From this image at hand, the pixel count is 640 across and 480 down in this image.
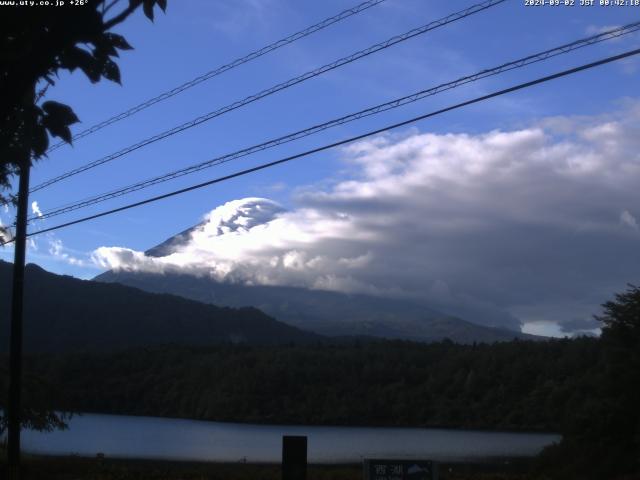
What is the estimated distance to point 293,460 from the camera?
387 inches

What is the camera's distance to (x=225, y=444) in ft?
240

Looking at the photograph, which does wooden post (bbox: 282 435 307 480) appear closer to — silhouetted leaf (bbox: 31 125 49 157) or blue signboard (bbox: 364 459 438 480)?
blue signboard (bbox: 364 459 438 480)

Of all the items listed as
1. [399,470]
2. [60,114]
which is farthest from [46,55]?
[399,470]

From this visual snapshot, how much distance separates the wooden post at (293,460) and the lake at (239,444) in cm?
3882

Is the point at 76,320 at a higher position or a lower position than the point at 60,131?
higher

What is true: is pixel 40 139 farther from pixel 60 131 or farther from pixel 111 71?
pixel 111 71

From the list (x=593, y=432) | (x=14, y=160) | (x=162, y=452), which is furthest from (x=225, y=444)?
(x=14, y=160)

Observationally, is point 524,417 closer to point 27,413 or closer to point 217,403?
point 217,403

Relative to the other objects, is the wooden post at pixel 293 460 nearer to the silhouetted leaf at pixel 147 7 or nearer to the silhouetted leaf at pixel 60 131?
the silhouetted leaf at pixel 60 131

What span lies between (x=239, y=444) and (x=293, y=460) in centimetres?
6399

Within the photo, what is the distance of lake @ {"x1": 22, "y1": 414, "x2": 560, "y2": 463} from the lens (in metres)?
55.7

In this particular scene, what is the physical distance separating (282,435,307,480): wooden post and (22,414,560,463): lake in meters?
38.8

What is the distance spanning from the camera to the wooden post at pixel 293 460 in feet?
32.1

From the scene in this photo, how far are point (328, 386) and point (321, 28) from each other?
110 metres
